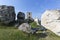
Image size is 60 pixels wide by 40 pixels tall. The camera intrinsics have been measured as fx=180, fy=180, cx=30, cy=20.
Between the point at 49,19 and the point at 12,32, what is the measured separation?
389 inches

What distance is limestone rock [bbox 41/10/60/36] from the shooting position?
28.4m

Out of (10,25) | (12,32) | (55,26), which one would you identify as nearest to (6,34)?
(12,32)

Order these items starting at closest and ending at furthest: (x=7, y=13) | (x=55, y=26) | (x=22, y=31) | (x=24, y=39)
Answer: (x=24, y=39)
(x=22, y=31)
(x=7, y=13)
(x=55, y=26)

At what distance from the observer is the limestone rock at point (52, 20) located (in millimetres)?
28413

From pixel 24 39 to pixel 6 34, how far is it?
7.06ft

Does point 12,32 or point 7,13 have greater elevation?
point 7,13

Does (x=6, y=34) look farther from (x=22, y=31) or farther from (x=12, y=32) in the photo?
(x=22, y=31)

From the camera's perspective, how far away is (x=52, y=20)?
29.4 meters

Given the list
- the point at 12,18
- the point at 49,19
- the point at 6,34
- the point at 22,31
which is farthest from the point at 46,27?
the point at 6,34

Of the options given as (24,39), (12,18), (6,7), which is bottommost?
(24,39)

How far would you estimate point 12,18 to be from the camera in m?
26.8

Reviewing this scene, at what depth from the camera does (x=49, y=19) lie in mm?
29828

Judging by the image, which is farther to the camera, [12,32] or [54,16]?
[54,16]

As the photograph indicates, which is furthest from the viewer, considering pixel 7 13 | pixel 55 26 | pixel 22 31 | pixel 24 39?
pixel 55 26
